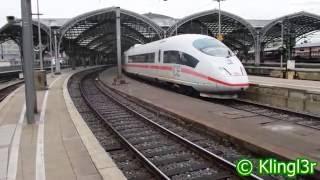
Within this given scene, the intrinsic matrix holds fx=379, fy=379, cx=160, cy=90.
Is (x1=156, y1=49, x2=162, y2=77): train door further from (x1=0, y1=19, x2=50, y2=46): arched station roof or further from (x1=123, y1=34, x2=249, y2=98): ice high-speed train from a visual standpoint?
(x1=0, y1=19, x2=50, y2=46): arched station roof

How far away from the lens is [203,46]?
16531 millimetres

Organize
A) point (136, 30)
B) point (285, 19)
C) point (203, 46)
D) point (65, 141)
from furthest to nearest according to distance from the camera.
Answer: point (136, 30)
point (285, 19)
point (203, 46)
point (65, 141)

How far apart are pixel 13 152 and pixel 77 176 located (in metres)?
2.25

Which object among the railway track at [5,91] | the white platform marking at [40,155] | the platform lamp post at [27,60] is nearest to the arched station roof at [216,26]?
the railway track at [5,91]

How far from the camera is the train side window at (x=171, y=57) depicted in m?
18.2

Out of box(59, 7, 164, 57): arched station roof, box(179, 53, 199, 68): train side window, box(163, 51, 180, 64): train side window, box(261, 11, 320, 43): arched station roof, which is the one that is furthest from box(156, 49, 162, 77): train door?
box(261, 11, 320, 43): arched station roof

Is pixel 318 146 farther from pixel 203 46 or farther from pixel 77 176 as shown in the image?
pixel 203 46

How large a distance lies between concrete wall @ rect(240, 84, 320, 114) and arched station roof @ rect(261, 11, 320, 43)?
108 ft

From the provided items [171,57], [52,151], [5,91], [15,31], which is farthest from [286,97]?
[15,31]

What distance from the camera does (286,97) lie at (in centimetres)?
1582

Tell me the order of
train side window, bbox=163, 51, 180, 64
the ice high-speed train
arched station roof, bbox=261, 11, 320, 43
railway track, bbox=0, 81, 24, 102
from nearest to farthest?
the ice high-speed train, train side window, bbox=163, 51, 180, 64, railway track, bbox=0, 81, 24, 102, arched station roof, bbox=261, 11, 320, 43

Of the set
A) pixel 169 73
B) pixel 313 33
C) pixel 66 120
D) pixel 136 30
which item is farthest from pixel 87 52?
pixel 66 120

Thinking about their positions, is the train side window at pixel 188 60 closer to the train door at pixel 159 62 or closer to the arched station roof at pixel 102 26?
the train door at pixel 159 62

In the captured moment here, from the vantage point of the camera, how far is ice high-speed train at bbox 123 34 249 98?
588 inches
